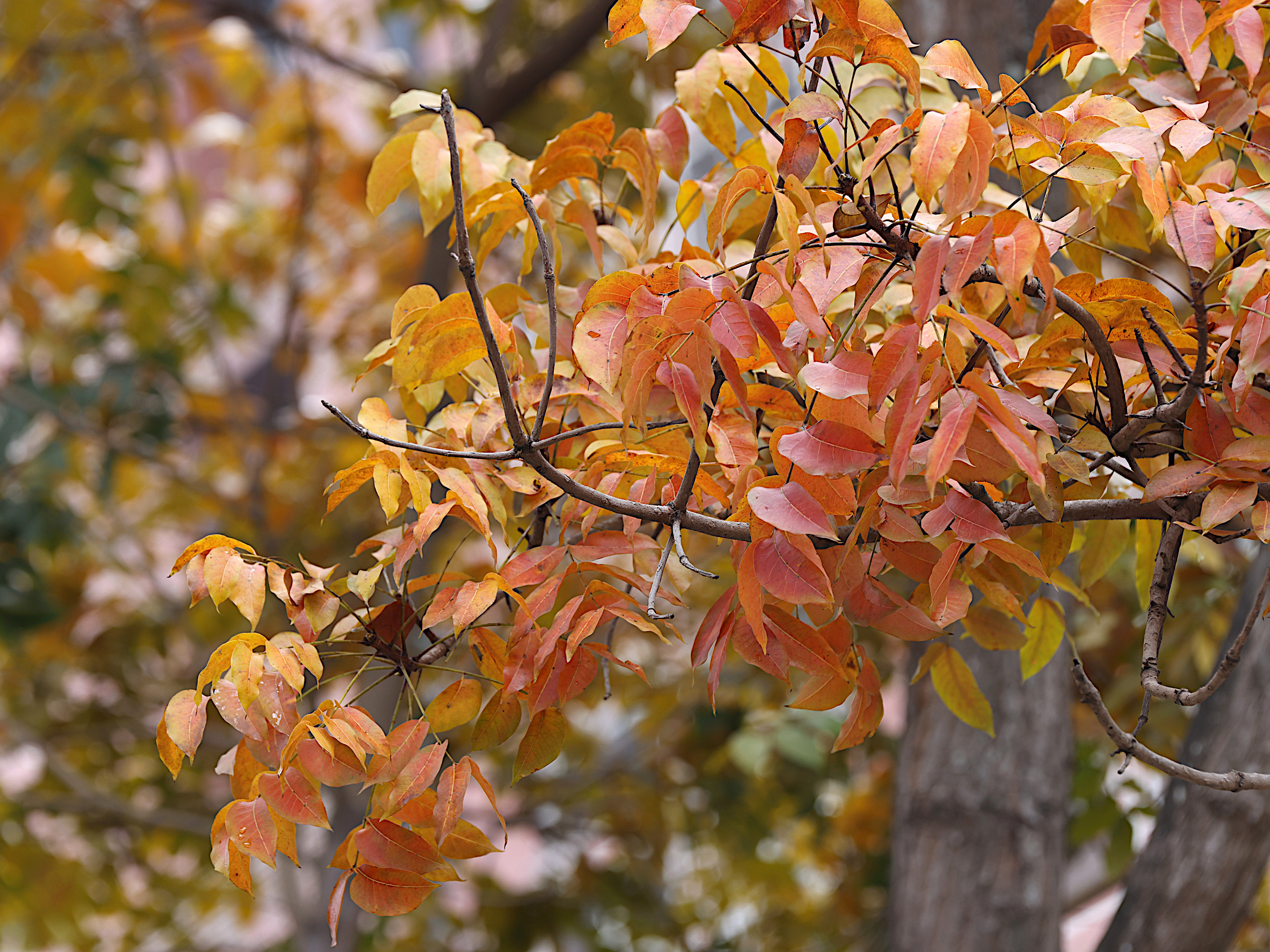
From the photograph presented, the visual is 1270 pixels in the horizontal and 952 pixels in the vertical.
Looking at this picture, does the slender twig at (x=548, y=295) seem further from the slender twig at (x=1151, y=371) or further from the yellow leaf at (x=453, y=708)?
the slender twig at (x=1151, y=371)

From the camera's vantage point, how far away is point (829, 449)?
1.49 feet

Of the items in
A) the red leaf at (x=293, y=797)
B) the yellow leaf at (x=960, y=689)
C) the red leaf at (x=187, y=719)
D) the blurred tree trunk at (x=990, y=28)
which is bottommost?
the yellow leaf at (x=960, y=689)

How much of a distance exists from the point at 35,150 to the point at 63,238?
3.90 feet

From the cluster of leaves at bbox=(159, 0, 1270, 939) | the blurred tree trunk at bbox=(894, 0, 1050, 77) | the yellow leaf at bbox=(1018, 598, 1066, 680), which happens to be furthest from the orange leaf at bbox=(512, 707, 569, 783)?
the blurred tree trunk at bbox=(894, 0, 1050, 77)

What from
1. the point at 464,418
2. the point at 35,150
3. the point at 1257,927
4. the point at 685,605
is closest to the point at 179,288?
the point at 35,150

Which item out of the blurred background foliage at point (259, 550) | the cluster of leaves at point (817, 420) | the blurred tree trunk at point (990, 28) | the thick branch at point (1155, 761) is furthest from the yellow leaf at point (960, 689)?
the blurred tree trunk at point (990, 28)

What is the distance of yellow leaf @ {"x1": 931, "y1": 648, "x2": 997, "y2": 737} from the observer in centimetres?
66

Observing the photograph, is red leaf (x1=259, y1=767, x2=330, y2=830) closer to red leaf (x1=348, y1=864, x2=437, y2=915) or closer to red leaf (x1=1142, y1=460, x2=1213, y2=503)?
red leaf (x1=348, y1=864, x2=437, y2=915)

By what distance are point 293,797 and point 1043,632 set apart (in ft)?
1.58

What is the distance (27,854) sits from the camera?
203cm

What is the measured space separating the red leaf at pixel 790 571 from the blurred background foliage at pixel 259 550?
910 millimetres

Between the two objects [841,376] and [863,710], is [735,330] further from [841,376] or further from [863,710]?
[863,710]

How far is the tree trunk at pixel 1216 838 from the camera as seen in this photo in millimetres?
1051

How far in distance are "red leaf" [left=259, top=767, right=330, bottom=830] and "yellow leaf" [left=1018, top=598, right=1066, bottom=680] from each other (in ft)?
1.48
